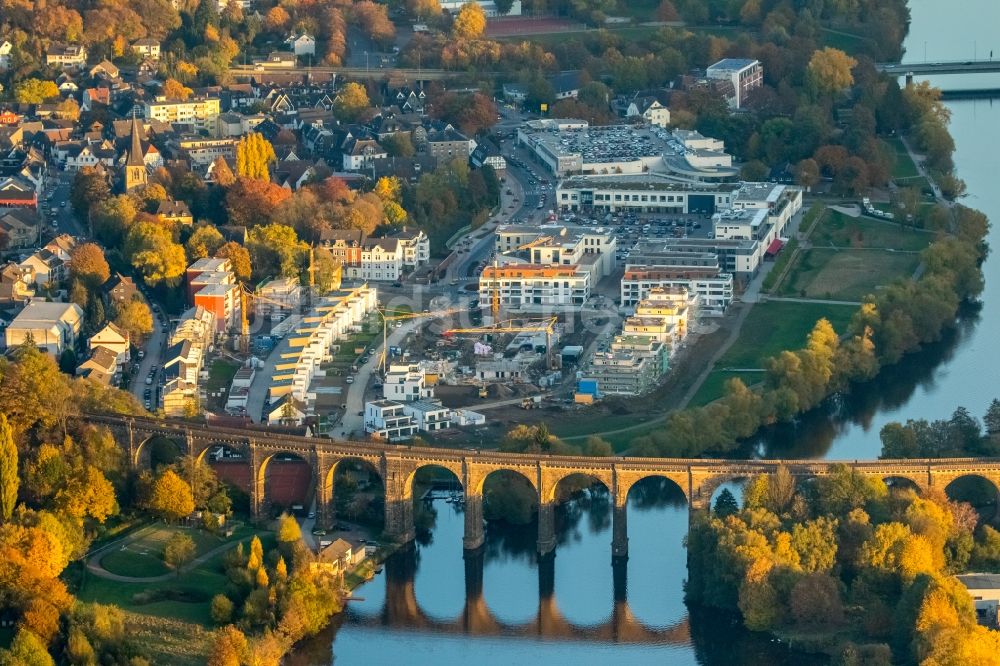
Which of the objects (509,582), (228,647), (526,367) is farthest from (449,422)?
(228,647)

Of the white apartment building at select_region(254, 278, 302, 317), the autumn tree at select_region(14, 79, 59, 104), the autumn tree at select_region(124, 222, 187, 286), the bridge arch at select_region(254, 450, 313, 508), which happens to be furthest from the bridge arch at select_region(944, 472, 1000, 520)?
the autumn tree at select_region(14, 79, 59, 104)

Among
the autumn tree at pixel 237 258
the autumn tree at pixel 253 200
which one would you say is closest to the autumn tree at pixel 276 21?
the autumn tree at pixel 253 200

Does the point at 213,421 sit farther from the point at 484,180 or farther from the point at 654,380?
the point at 484,180

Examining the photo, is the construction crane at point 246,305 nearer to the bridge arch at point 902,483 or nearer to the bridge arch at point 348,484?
the bridge arch at point 348,484

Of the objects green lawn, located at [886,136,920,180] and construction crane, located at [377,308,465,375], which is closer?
construction crane, located at [377,308,465,375]

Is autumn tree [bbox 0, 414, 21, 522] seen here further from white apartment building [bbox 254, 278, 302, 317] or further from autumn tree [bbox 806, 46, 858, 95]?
autumn tree [bbox 806, 46, 858, 95]

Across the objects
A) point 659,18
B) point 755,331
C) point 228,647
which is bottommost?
point 228,647

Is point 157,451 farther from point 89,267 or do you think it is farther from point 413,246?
point 413,246
